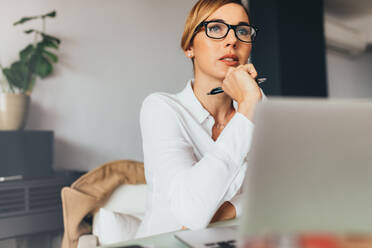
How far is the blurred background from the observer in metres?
2.35

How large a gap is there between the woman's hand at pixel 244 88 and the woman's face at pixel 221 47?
7 cm

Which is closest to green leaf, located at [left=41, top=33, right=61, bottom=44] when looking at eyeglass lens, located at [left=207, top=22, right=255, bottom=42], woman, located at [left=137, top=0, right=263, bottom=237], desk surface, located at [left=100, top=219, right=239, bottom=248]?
woman, located at [left=137, top=0, right=263, bottom=237]

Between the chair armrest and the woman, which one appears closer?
the woman

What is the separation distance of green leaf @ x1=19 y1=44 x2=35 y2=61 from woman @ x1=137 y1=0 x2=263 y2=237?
1279 mm

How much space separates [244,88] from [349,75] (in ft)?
17.6

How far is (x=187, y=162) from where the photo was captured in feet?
3.21

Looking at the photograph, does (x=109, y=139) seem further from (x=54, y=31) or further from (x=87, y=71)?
(x=54, y=31)

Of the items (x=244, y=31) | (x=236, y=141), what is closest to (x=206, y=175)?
(x=236, y=141)

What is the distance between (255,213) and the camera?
331mm

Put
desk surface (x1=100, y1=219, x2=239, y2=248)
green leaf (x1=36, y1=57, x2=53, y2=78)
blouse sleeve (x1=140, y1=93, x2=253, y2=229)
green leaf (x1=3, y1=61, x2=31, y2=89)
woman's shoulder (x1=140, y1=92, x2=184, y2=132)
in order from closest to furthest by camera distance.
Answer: desk surface (x1=100, y1=219, x2=239, y2=248) < blouse sleeve (x1=140, y1=93, x2=253, y2=229) < woman's shoulder (x1=140, y1=92, x2=184, y2=132) < green leaf (x1=3, y1=61, x2=31, y2=89) < green leaf (x1=36, y1=57, x2=53, y2=78)

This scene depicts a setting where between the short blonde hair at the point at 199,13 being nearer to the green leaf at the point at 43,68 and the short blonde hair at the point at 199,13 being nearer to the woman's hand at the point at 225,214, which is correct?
the woman's hand at the point at 225,214

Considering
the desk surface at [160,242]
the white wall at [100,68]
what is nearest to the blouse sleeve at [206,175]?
the desk surface at [160,242]

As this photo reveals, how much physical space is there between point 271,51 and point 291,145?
10.1 feet

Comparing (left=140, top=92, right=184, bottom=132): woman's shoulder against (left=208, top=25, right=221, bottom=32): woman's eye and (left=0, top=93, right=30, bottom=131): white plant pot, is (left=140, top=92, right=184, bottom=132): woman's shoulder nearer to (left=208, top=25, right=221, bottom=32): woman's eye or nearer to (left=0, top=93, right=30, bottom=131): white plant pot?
(left=208, top=25, right=221, bottom=32): woman's eye
